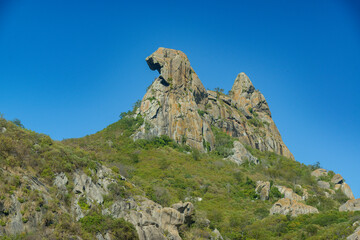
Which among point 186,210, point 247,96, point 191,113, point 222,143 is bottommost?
point 186,210

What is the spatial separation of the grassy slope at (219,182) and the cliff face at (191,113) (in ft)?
12.4

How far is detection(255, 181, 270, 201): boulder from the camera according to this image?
2838 inches

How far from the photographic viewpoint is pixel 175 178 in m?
73.3

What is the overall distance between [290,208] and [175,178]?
2079 centimetres

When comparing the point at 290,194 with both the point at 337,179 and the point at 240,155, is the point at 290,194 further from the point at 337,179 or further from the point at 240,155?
the point at 337,179

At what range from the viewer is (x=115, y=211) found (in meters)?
39.5

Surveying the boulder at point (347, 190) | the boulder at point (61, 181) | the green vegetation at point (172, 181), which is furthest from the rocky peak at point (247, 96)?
the boulder at point (61, 181)

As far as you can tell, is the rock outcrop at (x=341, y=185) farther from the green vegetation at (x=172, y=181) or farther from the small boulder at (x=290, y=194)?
the small boulder at (x=290, y=194)

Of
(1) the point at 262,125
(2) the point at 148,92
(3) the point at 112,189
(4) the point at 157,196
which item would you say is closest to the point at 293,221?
(4) the point at 157,196

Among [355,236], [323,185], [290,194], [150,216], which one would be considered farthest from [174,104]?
[355,236]

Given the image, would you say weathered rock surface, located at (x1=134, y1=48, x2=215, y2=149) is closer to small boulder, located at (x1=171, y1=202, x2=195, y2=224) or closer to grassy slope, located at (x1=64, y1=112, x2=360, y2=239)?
grassy slope, located at (x1=64, y1=112, x2=360, y2=239)

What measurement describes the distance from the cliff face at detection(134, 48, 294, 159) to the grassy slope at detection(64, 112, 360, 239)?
12.4 ft

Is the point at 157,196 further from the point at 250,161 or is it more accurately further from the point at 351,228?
the point at 250,161

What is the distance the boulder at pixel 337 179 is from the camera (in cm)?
9426
